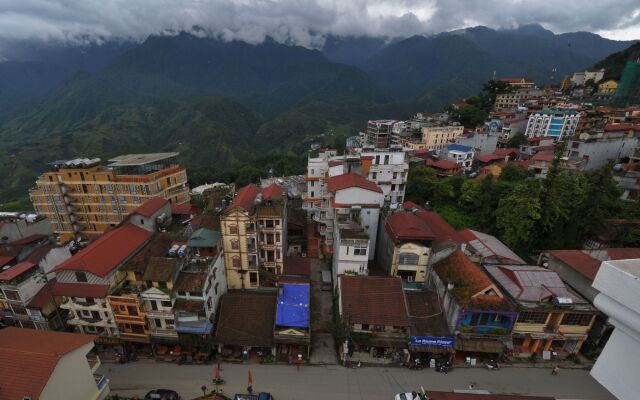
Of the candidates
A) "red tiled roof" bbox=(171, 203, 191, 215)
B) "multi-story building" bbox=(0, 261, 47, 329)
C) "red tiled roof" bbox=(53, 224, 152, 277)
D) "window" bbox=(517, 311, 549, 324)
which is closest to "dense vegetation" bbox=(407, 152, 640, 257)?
"window" bbox=(517, 311, 549, 324)

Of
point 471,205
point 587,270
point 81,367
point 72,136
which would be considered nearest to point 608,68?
point 471,205

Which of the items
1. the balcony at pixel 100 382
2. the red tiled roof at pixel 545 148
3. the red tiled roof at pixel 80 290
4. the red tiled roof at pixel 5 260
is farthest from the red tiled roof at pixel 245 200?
the red tiled roof at pixel 545 148

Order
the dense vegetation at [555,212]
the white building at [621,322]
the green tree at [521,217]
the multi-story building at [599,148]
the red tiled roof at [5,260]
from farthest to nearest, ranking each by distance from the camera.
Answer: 1. the multi-story building at [599,148]
2. the green tree at [521,217]
3. the dense vegetation at [555,212]
4. the red tiled roof at [5,260]
5. the white building at [621,322]

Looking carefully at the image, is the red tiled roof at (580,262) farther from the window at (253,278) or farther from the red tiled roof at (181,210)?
the red tiled roof at (181,210)

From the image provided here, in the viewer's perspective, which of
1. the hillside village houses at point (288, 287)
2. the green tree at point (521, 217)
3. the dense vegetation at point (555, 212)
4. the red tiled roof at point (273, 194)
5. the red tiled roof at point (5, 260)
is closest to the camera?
the hillside village houses at point (288, 287)

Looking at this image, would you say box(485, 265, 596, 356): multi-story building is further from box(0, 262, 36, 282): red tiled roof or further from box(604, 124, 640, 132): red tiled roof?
box(604, 124, 640, 132): red tiled roof

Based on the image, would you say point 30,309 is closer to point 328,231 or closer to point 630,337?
point 328,231
